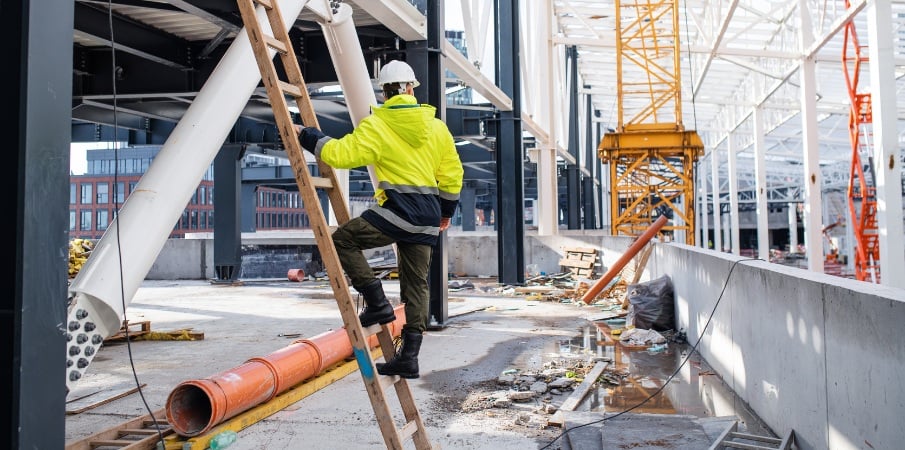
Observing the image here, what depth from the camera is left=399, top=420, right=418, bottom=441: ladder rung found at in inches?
154

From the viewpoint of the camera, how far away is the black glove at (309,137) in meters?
3.76

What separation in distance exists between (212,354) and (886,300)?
7.44m

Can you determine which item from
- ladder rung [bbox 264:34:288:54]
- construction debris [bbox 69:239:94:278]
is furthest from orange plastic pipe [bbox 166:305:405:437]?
construction debris [bbox 69:239:94:278]

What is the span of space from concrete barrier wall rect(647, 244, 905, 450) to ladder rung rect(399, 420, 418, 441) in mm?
2517

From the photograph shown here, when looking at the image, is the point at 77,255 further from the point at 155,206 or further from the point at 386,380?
the point at 386,380

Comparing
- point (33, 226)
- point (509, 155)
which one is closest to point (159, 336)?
point (33, 226)

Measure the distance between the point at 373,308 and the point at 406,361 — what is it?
39cm

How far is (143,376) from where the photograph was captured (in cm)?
727

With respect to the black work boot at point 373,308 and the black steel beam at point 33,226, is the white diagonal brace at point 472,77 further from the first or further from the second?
the black steel beam at point 33,226

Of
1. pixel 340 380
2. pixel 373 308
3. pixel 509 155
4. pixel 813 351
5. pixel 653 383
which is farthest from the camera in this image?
pixel 509 155

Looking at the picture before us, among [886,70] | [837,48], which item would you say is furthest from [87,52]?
[837,48]

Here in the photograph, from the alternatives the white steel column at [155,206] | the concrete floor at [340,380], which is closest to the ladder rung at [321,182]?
the white steel column at [155,206]

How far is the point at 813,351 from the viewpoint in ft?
14.4

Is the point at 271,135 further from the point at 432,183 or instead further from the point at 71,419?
the point at 432,183
